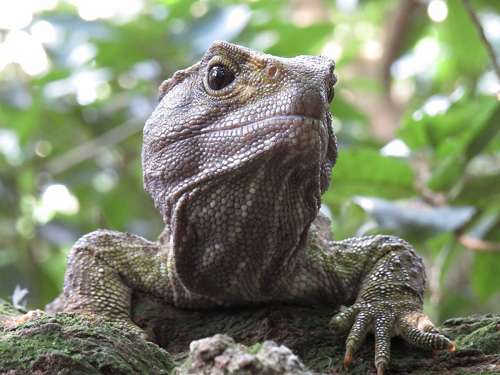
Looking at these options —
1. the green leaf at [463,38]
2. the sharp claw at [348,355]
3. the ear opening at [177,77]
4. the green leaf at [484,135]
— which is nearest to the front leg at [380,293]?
the sharp claw at [348,355]

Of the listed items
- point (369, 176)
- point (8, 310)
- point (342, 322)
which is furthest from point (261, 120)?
point (369, 176)

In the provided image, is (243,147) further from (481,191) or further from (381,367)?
(481,191)

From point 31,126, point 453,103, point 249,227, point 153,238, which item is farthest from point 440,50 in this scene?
point 249,227

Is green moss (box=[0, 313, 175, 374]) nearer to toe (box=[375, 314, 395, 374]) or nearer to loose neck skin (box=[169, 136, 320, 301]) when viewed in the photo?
loose neck skin (box=[169, 136, 320, 301])

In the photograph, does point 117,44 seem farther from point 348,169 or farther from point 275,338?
point 275,338

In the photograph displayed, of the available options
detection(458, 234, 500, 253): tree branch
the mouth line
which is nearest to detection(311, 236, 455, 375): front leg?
the mouth line
